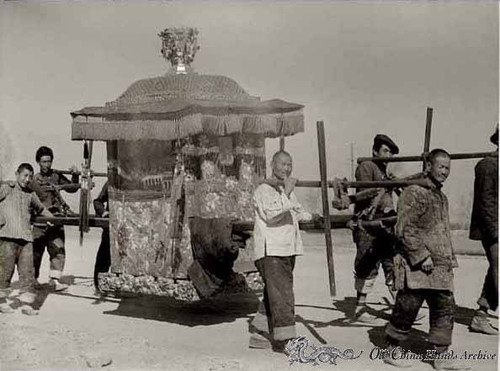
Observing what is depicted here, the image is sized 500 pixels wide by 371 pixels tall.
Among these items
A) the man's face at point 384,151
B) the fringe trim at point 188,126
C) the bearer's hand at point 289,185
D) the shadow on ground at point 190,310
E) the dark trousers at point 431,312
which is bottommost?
the shadow on ground at point 190,310

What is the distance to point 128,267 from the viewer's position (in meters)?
6.92

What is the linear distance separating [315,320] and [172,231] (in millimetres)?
1590

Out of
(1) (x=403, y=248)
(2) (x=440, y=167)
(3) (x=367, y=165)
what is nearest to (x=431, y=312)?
(1) (x=403, y=248)

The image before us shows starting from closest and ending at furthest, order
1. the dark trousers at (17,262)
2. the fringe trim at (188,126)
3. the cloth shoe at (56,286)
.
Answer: the fringe trim at (188,126)
the dark trousers at (17,262)
the cloth shoe at (56,286)

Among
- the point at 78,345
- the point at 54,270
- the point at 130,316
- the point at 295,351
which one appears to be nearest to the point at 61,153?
the point at 54,270

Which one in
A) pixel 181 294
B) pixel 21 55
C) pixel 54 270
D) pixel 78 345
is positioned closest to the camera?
pixel 78 345

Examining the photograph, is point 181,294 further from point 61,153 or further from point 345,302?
point 61,153

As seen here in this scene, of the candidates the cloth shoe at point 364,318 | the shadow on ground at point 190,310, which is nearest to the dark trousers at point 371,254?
the cloth shoe at point 364,318

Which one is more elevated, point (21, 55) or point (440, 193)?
point (21, 55)

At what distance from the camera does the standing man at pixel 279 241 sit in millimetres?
5312

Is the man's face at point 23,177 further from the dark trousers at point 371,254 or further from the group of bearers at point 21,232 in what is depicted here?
the dark trousers at point 371,254

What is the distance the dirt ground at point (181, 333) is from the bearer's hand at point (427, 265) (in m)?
0.72

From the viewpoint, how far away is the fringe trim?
618 centimetres

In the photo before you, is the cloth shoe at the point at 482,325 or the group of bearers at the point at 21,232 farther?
the group of bearers at the point at 21,232
